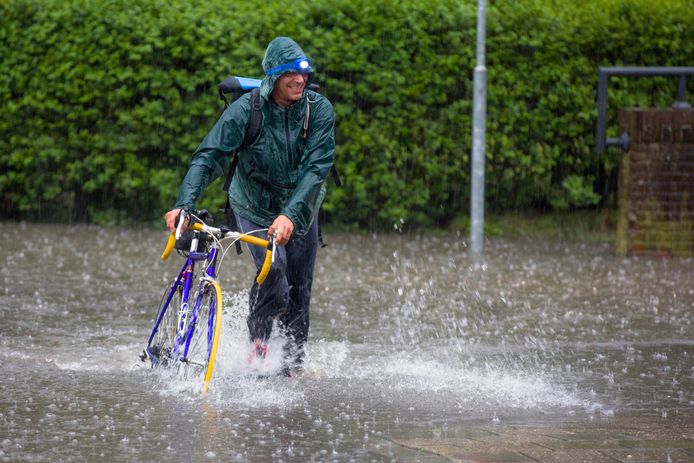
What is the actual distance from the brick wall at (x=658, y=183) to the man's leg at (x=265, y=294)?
626 centimetres

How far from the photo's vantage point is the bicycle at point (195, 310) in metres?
6.82

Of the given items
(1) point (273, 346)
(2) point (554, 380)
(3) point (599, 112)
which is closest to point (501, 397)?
(2) point (554, 380)

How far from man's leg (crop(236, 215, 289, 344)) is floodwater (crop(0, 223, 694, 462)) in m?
0.22

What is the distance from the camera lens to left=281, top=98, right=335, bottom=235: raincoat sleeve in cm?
702

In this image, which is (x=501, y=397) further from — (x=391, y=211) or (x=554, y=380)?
(x=391, y=211)

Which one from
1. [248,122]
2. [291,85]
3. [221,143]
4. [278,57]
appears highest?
[278,57]

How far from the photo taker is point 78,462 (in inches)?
220

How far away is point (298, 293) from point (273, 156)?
78cm

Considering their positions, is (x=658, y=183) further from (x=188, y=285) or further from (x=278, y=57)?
(x=188, y=285)

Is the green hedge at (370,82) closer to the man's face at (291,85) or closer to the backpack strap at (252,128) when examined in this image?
the backpack strap at (252,128)

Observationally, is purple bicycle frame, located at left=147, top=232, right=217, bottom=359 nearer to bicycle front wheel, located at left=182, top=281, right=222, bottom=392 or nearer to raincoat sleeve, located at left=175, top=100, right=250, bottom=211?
bicycle front wheel, located at left=182, top=281, right=222, bottom=392

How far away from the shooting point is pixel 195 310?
7020 mm

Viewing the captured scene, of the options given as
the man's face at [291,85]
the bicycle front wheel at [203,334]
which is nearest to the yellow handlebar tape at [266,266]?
the bicycle front wheel at [203,334]

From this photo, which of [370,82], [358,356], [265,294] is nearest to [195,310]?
[265,294]
